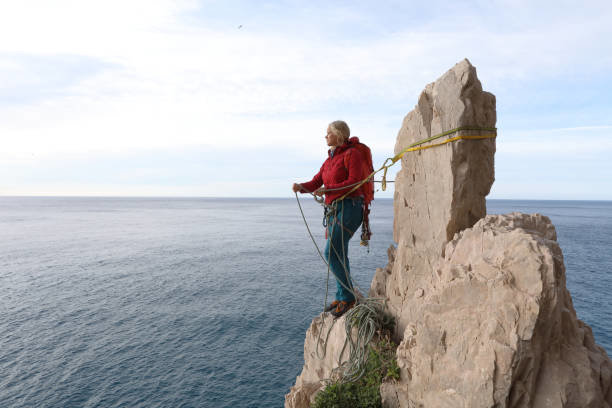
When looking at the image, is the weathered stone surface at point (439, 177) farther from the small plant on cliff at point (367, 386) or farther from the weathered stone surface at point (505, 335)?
the weathered stone surface at point (505, 335)

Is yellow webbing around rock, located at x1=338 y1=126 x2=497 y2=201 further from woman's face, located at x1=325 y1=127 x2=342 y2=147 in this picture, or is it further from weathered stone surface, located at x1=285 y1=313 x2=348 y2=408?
weathered stone surface, located at x1=285 y1=313 x2=348 y2=408

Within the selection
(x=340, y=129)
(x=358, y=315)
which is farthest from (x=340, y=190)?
(x=358, y=315)

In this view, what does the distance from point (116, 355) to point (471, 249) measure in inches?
1133

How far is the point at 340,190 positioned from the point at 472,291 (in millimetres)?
3600

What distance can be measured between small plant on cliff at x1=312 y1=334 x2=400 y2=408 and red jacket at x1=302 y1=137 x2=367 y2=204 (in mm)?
3412

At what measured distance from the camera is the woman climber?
25.0 ft

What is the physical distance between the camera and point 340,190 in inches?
309

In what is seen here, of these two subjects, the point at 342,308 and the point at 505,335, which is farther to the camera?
the point at 342,308

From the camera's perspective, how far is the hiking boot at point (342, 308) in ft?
28.8

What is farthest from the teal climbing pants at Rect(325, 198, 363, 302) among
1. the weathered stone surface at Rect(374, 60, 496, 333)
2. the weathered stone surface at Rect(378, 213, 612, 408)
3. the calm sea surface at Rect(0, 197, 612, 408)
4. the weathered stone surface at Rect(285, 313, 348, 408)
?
the calm sea surface at Rect(0, 197, 612, 408)

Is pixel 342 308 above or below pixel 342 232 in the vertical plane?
below

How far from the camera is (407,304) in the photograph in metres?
7.40

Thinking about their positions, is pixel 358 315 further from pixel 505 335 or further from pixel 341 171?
pixel 505 335

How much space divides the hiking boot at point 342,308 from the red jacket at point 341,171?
2767 mm
